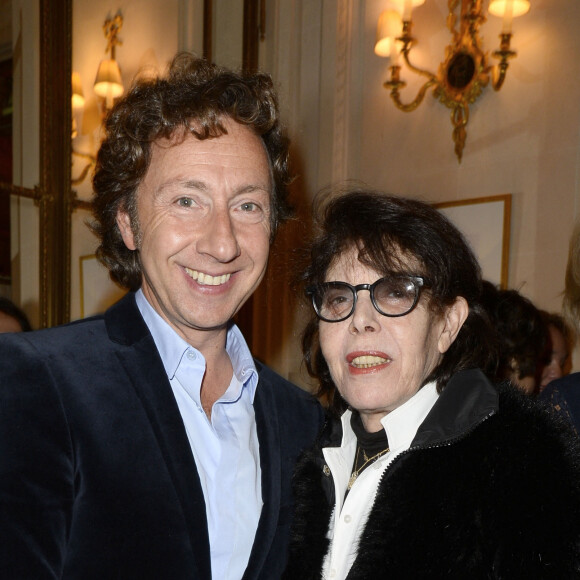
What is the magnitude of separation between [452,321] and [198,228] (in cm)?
65

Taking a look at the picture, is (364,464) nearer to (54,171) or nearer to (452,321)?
(452,321)

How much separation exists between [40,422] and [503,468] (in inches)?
35.3

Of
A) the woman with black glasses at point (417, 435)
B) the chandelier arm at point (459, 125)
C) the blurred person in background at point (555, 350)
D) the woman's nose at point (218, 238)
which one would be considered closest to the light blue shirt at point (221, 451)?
the woman with black glasses at point (417, 435)

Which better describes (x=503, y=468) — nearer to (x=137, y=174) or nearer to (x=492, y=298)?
(x=137, y=174)

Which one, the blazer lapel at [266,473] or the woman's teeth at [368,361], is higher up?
the woman's teeth at [368,361]

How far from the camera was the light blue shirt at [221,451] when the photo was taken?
5.57 ft

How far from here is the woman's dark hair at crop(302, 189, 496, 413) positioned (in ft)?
5.82

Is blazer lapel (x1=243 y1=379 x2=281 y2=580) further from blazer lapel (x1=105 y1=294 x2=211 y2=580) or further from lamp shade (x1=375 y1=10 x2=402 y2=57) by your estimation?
lamp shade (x1=375 y1=10 x2=402 y2=57)

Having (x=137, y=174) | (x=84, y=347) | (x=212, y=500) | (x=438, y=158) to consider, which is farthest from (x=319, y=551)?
(x=438, y=158)

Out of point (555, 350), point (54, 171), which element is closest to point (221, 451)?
point (555, 350)

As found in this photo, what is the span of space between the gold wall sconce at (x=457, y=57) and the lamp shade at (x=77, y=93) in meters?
1.86

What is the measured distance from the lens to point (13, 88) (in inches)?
176

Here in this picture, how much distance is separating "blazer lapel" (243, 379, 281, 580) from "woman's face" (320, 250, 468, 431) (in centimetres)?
25

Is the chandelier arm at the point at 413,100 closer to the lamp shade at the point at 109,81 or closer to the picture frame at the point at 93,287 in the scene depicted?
the lamp shade at the point at 109,81
